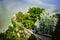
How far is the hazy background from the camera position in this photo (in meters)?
1.63

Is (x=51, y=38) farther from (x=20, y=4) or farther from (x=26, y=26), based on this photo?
(x=20, y=4)

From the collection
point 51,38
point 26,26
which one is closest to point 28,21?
point 26,26

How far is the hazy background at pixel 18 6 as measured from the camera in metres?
1.63

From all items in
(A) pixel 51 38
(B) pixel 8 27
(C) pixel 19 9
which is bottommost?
(A) pixel 51 38

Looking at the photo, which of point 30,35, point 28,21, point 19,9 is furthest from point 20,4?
point 30,35

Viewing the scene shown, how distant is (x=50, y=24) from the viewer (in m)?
1.60

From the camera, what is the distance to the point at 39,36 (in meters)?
1.61

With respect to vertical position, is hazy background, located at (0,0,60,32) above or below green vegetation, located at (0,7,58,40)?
above

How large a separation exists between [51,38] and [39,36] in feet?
0.41

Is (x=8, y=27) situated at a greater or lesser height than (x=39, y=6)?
lesser

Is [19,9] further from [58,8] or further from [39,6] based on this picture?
[58,8]

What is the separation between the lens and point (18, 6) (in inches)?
65.2

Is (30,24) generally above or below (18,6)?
below

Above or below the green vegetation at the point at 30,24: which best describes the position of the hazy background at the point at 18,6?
above
